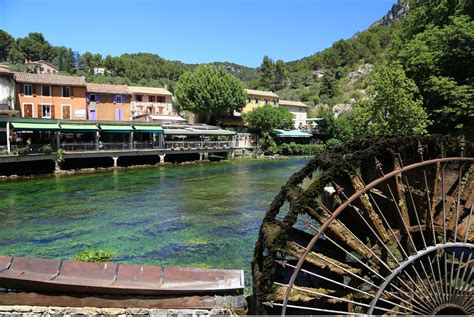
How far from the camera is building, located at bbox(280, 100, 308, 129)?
7575 cm

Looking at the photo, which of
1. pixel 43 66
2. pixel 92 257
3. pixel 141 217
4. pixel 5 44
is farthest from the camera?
pixel 5 44

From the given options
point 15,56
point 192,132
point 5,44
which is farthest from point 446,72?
point 5,44

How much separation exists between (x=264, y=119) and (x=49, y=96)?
27.4 metres

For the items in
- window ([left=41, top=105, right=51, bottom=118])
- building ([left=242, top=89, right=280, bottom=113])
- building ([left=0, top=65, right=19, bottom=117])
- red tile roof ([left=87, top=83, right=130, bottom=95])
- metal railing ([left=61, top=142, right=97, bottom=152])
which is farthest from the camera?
building ([left=242, top=89, right=280, bottom=113])

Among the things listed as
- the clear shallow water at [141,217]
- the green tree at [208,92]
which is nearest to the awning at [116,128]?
the clear shallow water at [141,217]

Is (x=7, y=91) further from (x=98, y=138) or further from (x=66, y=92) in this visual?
(x=98, y=138)

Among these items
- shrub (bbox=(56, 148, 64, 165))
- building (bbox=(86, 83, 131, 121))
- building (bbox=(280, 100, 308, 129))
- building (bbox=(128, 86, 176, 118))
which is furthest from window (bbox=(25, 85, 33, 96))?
building (bbox=(280, 100, 308, 129))

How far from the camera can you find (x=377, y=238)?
698 cm

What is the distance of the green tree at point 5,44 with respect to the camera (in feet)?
386

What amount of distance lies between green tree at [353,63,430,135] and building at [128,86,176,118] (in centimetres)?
4063

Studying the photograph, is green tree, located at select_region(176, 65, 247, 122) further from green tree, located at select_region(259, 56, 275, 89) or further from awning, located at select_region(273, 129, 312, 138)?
green tree, located at select_region(259, 56, 275, 89)

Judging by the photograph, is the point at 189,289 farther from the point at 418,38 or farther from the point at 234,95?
the point at 234,95

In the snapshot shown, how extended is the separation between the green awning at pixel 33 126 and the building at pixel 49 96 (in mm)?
8974

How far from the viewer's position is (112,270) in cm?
735
